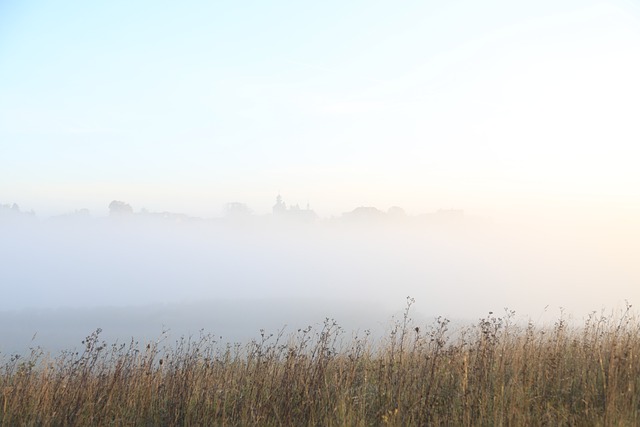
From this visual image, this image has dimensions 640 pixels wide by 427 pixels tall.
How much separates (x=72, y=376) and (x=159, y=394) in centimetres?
161

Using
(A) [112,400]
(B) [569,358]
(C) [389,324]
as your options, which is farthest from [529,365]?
(A) [112,400]

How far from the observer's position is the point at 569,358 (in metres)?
9.02

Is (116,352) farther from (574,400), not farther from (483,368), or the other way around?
(574,400)

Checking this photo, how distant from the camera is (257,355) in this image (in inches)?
323

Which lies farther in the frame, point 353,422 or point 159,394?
point 159,394

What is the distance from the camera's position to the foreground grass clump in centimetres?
611

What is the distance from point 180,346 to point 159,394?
1.46m

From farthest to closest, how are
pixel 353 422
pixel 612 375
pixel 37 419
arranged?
1. pixel 612 375
2. pixel 37 419
3. pixel 353 422

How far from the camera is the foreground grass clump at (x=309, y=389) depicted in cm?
611

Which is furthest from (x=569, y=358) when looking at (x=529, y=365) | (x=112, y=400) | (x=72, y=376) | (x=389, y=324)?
(x=72, y=376)

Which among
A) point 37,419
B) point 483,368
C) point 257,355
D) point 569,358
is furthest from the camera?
point 569,358

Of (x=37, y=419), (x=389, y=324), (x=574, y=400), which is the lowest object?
(x=37, y=419)

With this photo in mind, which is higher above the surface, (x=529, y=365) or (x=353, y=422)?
(x=529, y=365)

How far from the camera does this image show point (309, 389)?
690 centimetres
